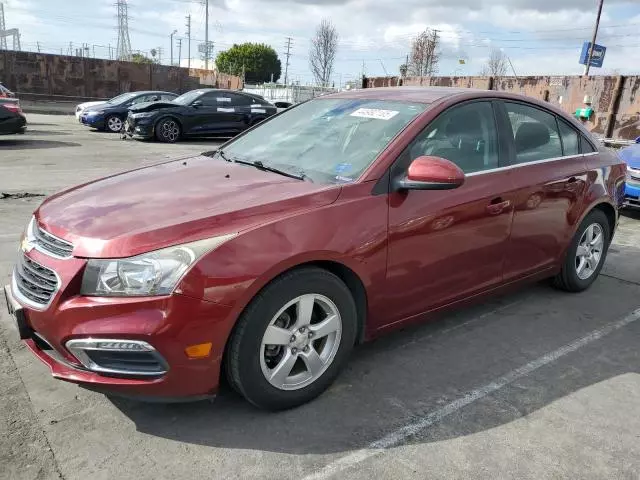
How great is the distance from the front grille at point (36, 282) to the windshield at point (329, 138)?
1419 mm

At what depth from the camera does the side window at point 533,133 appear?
13.0ft

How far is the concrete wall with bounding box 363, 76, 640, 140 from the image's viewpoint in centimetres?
1439

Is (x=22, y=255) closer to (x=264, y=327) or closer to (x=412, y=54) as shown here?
(x=264, y=327)

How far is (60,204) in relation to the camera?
118 inches

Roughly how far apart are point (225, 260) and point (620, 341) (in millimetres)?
3017

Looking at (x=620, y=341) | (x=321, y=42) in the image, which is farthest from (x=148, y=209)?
(x=321, y=42)

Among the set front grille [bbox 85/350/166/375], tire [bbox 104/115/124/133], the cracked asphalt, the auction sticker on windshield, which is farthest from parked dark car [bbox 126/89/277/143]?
front grille [bbox 85/350/166/375]

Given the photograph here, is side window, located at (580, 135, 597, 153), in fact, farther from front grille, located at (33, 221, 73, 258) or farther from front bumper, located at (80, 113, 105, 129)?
front bumper, located at (80, 113, 105, 129)

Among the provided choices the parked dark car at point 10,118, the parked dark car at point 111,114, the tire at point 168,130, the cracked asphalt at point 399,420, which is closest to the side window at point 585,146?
the cracked asphalt at point 399,420

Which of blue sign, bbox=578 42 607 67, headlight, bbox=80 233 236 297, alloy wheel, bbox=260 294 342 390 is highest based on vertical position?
blue sign, bbox=578 42 607 67

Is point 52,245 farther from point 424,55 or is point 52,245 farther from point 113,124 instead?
point 424,55

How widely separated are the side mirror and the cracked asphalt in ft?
3.71

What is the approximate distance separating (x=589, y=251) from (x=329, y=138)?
2718 millimetres

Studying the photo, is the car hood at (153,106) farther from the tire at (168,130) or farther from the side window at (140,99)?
the side window at (140,99)
